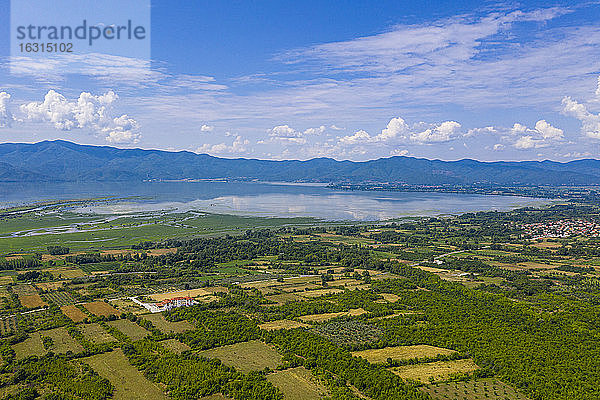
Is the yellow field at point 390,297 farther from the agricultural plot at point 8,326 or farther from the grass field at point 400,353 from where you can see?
the agricultural plot at point 8,326

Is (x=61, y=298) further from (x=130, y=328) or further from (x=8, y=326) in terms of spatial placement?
(x=130, y=328)

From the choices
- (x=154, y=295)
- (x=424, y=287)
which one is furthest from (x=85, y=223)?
(x=424, y=287)

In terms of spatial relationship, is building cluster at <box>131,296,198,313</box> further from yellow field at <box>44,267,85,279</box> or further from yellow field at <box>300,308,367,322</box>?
yellow field at <box>44,267,85,279</box>

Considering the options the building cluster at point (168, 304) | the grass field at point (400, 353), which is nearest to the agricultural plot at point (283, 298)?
the building cluster at point (168, 304)

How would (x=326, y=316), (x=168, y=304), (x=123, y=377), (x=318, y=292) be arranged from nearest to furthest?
(x=123, y=377)
(x=326, y=316)
(x=168, y=304)
(x=318, y=292)

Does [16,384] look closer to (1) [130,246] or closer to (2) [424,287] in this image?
(2) [424,287]

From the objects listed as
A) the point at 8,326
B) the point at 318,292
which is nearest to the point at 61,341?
the point at 8,326
